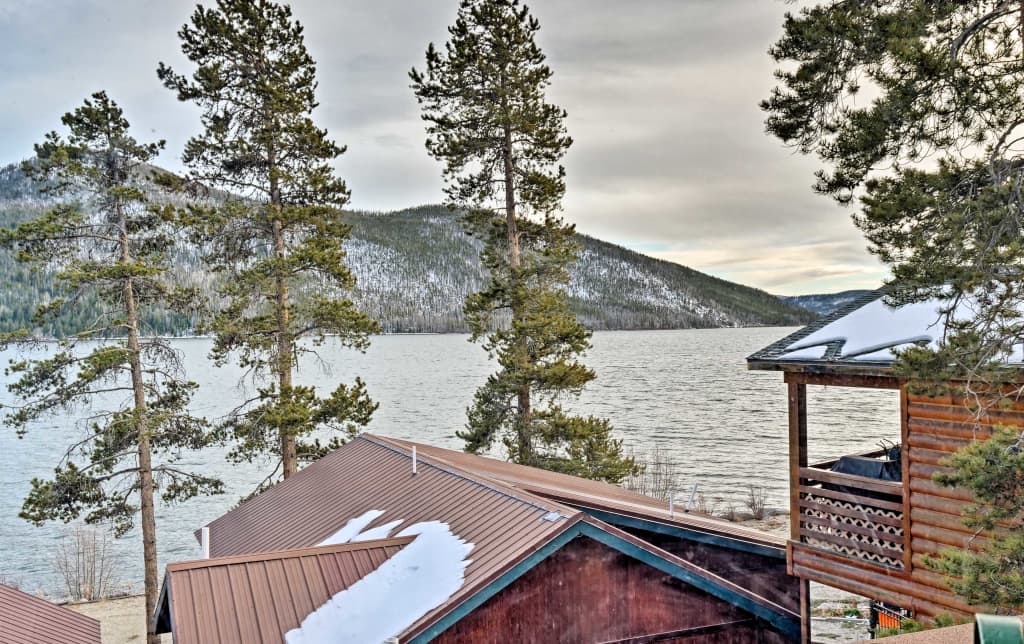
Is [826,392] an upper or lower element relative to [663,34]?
lower

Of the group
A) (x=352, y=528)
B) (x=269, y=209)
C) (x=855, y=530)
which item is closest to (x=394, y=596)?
(x=352, y=528)

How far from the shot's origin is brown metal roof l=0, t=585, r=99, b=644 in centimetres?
1040

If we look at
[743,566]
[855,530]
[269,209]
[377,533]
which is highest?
[269,209]

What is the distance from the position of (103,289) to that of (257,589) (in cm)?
1117

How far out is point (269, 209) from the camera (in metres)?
18.9

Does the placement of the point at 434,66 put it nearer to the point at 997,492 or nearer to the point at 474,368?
the point at 997,492

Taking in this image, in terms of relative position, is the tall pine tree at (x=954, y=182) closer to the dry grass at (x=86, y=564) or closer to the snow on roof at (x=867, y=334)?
the snow on roof at (x=867, y=334)

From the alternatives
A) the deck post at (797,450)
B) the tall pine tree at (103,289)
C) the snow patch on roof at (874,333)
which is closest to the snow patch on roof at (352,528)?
the deck post at (797,450)

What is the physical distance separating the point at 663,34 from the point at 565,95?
28.0 ft

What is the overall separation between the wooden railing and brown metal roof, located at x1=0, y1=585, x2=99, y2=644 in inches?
423

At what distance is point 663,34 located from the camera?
20.7m

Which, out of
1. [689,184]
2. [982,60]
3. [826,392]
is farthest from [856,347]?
[826,392]

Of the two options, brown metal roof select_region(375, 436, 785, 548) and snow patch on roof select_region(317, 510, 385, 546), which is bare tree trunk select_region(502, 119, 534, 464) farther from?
snow patch on roof select_region(317, 510, 385, 546)

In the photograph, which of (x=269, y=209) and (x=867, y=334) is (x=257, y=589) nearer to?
(x=867, y=334)
